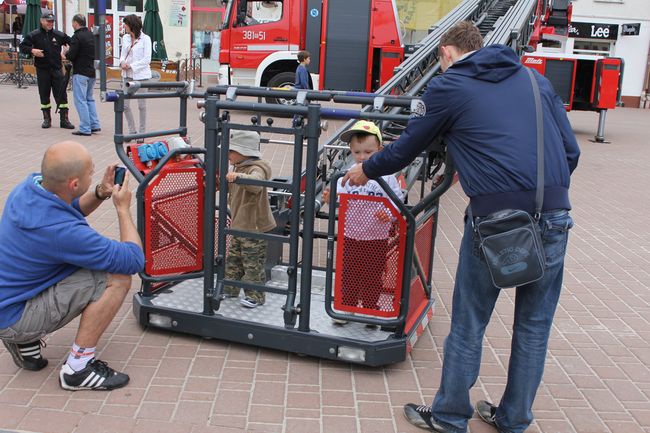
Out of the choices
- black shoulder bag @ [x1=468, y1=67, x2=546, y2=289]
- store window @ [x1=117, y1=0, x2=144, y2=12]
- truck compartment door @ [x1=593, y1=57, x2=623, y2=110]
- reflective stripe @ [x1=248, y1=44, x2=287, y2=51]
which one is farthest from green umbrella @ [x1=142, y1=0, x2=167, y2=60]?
black shoulder bag @ [x1=468, y1=67, x2=546, y2=289]

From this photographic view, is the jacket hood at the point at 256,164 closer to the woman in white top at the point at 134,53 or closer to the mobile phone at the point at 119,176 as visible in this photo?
the mobile phone at the point at 119,176

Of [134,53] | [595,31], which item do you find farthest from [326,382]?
[595,31]

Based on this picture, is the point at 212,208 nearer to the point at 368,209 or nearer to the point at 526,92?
the point at 368,209

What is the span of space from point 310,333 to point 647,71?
27.1 m

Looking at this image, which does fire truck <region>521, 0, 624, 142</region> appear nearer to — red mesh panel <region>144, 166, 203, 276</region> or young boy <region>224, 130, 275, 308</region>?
young boy <region>224, 130, 275, 308</region>

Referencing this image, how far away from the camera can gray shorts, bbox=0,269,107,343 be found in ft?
11.4

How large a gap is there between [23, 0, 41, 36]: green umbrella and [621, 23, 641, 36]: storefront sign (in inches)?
803

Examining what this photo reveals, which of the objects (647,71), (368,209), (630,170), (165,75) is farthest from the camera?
(647,71)

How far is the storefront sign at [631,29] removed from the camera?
2653cm

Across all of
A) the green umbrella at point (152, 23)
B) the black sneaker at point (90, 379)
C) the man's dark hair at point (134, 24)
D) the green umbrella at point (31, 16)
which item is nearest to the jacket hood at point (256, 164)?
the black sneaker at point (90, 379)

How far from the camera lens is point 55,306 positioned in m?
3.48

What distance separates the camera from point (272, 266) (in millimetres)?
5039

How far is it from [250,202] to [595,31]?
2648cm

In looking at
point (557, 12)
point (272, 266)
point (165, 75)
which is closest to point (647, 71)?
point (557, 12)
